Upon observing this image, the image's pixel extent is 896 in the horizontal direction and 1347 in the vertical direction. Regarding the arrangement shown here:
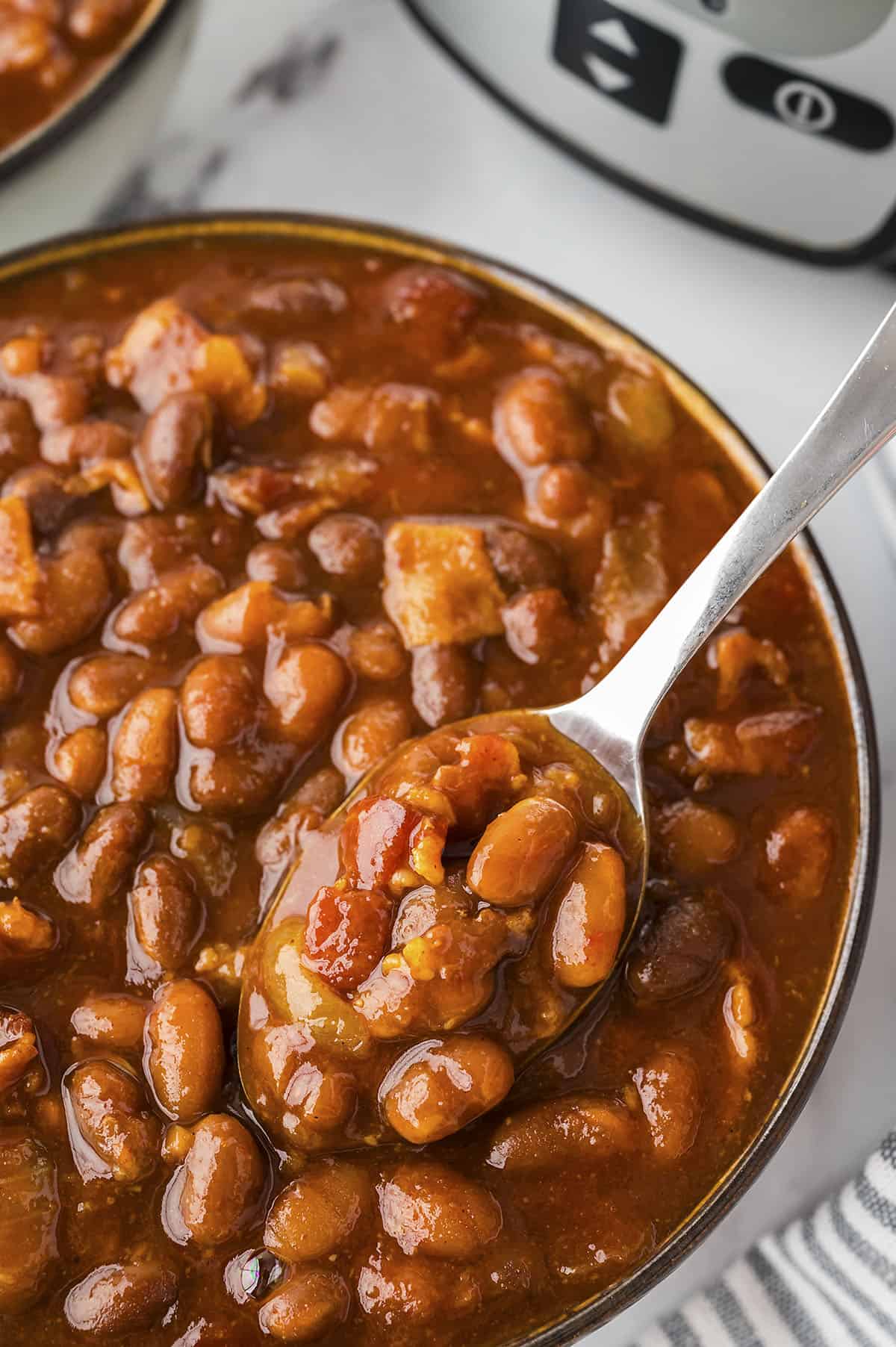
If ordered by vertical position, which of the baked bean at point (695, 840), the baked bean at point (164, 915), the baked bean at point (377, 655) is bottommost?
the baked bean at point (164, 915)

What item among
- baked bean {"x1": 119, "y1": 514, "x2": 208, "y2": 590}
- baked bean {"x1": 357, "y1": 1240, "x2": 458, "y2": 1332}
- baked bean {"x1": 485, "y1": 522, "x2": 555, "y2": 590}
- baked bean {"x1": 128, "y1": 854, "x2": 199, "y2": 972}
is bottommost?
baked bean {"x1": 357, "y1": 1240, "x2": 458, "y2": 1332}

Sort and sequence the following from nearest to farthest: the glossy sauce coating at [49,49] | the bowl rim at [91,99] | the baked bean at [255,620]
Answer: the baked bean at [255,620] → the bowl rim at [91,99] → the glossy sauce coating at [49,49]

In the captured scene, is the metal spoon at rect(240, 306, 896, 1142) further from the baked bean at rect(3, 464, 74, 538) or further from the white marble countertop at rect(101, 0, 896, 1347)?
the white marble countertop at rect(101, 0, 896, 1347)

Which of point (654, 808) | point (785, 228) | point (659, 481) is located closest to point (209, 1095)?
point (654, 808)

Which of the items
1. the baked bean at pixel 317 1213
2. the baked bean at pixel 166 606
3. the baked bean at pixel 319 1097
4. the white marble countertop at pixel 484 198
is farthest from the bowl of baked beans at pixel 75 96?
the baked bean at pixel 317 1213

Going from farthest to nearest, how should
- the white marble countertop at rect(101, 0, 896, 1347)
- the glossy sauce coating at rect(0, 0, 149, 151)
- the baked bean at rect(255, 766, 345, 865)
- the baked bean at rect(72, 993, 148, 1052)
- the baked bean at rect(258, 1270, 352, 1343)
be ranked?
the white marble countertop at rect(101, 0, 896, 1347), the glossy sauce coating at rect(0, 0, 149, 151), the baked bean at rect(255, 766, 345, 865), the baked bean at rect(72, 993, 148, 1052), the baked bean at rect(258, 1270, 352, 1343)

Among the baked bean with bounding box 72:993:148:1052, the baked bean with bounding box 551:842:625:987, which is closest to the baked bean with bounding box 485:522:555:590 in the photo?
the baked bean with bounding box 551:842:625:987

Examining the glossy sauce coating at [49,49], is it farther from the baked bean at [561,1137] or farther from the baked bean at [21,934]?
the baked bean at [561,1137]
